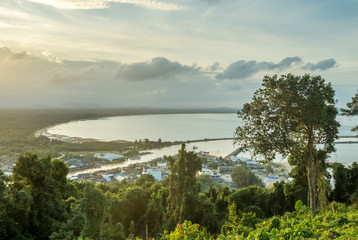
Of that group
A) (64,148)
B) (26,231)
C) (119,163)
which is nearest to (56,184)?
(26,231)

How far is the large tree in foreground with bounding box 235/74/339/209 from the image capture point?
7203mm

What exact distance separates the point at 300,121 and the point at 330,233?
3.78m

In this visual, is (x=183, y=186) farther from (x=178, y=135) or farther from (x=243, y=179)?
(x=178, y=135)

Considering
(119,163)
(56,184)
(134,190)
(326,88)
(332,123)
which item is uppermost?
(326,88)

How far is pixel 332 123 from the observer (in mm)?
7559

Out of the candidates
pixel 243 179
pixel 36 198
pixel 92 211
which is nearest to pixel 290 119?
pixel 92 211

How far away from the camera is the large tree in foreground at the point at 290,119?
23.6 ft

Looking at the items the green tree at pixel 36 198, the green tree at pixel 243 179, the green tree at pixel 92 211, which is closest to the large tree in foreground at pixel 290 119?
the green tree at pixel 92 211

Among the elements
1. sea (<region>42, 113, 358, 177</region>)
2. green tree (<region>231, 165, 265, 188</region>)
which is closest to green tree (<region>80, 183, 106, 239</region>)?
green tree (<region>231, 165, 265, 188</region>)

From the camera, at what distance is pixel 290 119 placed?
24.5 feet

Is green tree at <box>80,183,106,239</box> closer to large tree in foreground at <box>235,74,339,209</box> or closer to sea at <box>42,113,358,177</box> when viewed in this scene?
large tree in foreground at <box>235,74,339,209</box>

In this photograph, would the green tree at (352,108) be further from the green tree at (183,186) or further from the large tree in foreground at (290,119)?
the green tree at (183,186)

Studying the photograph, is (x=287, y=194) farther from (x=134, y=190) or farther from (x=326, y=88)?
(x=134, y=190)

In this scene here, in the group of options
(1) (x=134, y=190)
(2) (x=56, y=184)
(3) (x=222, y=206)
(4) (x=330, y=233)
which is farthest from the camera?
(3) (x=222, y=206)
